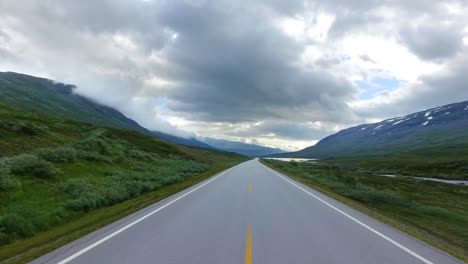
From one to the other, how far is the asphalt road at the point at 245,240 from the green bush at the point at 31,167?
6.85 metres

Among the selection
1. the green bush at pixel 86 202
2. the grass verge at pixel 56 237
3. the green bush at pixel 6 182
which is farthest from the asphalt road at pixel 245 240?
the green bush at pixel 6 182

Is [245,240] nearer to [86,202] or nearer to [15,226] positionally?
[15,226]

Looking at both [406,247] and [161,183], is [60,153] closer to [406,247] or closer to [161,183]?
[161,183]

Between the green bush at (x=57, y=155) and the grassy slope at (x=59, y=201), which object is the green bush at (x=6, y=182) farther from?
the green bush at (x=57, y=155)

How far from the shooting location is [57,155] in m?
21.9

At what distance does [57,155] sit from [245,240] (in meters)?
17.0

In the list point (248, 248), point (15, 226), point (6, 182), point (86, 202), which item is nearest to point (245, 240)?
point (248, 248)

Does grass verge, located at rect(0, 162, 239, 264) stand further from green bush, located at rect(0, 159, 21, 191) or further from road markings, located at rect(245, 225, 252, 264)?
road markings, located at rect(245, 225, 252, 264)

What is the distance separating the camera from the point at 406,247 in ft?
27.8

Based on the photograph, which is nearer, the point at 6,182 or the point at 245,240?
the point at 245,240

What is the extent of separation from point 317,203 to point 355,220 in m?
4.22

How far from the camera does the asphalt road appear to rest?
23.3 ft

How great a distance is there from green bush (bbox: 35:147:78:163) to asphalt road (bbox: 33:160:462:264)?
35.1 feet

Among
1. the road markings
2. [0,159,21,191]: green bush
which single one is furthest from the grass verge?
the road markings
